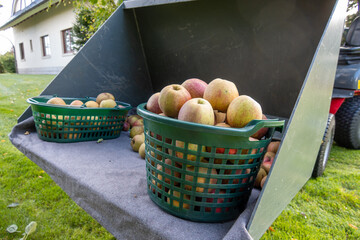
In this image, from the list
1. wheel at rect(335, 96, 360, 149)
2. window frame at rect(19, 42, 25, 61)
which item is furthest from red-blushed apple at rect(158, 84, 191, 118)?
window frame at rect(19, 42, 25, 61)

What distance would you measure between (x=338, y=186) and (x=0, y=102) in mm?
7180

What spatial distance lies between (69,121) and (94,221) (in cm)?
86

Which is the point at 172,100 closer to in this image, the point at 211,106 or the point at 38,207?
the point at 211,106

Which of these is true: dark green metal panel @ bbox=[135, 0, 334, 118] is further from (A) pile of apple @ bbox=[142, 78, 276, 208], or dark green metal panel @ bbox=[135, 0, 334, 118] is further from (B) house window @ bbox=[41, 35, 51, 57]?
(B) house window @ bbox=[41, 35, 51, 57]

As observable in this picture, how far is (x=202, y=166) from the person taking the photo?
81cm

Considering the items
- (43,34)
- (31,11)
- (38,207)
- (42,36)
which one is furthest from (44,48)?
(38,207)

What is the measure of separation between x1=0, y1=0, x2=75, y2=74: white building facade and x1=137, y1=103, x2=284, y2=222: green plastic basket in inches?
547

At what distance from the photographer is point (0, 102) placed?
5.91 meters

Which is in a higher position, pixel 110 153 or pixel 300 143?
pixel 300 143

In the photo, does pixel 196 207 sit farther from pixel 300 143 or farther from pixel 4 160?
pixel 4 160

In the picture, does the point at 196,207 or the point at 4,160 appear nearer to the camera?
the point at 196,207

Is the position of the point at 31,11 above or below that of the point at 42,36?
above

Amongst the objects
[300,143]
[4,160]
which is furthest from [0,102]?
[300,143]

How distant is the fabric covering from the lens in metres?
0.84
